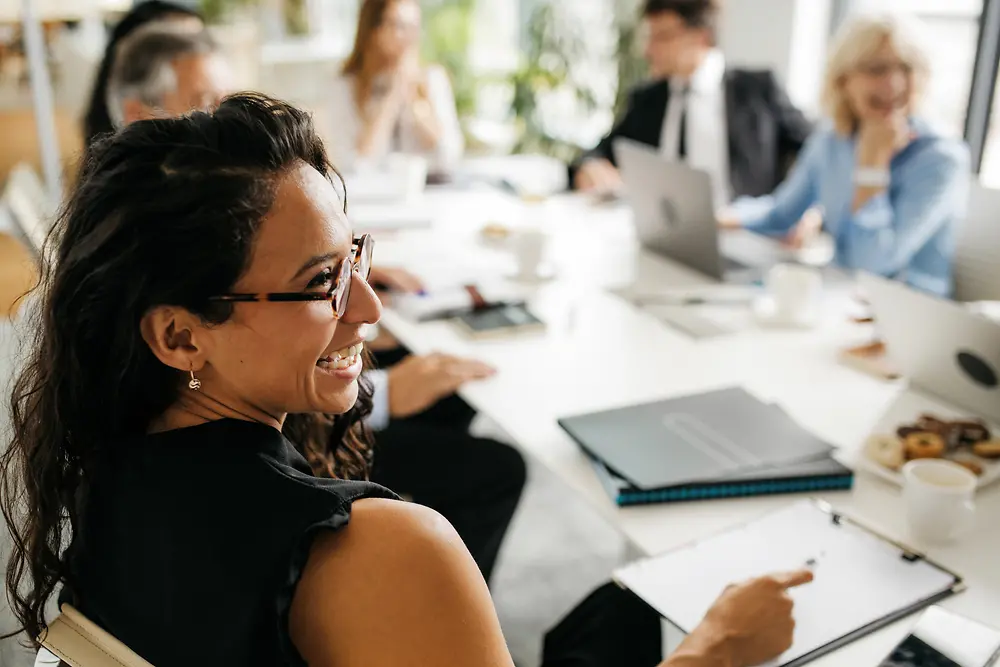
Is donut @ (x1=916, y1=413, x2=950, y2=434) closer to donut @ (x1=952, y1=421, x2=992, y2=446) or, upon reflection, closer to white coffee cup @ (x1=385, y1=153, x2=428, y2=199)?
donut @ (x1=952, y1=421, x2=992, y2=446)

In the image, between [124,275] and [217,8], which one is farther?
[217,8]

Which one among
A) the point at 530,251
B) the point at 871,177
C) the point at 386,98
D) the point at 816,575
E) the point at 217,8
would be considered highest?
the point at 217,8

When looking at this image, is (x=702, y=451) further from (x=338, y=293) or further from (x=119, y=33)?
(x=119, y=33)

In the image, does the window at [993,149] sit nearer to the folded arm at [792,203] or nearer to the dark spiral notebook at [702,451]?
the folded arm at [792,203]

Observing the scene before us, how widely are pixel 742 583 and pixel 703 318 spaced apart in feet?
3.23

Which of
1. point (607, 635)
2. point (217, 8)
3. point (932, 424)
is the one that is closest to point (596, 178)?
point (932, 424)

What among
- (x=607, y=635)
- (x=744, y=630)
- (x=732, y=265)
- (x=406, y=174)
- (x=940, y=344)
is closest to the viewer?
(x=744, y=630)

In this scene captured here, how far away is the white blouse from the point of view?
330 centimetres

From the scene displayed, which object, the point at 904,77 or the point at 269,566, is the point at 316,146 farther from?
the point at 904,77

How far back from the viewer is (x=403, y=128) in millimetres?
3465

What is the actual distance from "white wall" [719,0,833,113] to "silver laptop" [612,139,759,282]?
6.38ft

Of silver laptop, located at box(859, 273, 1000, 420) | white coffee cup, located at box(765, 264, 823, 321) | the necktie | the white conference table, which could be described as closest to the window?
the necktie

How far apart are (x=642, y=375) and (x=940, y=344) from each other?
1.59 feet

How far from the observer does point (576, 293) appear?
2.14m
